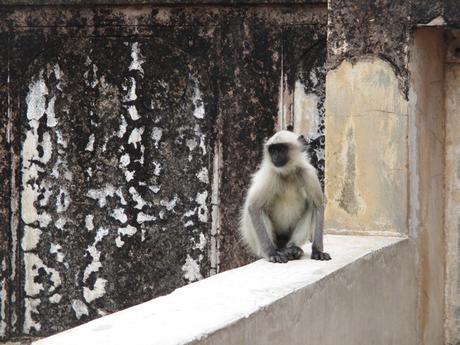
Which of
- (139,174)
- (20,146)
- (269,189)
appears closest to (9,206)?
(20,146)

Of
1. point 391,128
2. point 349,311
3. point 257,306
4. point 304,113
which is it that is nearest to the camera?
point 257,306

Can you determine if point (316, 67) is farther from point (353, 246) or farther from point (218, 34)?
point (353, 246)

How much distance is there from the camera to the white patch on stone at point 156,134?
7.20 meters

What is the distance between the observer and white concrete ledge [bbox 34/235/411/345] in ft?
9.91

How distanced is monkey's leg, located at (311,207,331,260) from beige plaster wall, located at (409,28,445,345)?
459mm

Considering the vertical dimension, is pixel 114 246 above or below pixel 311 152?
below

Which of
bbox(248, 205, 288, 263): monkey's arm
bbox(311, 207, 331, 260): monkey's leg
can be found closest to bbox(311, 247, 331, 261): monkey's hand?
bbox(311, 207, 331, 260): monkey's leg

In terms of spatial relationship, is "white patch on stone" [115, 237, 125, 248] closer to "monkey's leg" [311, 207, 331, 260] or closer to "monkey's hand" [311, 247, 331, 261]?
"monkey's leg" [311, 207, 331, 260]

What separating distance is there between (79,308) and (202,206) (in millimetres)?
1038

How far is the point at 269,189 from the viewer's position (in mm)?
5941

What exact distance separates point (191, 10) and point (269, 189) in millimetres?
1654

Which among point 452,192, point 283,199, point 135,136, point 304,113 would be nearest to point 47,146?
point 135,136

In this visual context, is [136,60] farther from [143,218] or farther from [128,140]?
[143,218]

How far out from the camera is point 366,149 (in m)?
5.59
